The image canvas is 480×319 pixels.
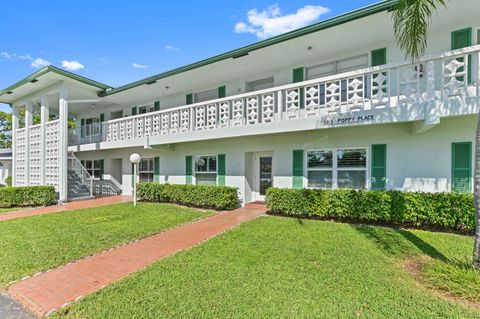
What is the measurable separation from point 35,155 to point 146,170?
6.37 metres

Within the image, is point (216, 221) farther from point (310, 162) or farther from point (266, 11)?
point (266, 11)

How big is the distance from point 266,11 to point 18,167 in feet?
56.2

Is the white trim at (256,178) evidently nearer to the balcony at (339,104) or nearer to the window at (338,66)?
the balcony at (339,104)

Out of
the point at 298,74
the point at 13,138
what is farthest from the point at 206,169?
the point at 13,138

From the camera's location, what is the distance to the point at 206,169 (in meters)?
12.3

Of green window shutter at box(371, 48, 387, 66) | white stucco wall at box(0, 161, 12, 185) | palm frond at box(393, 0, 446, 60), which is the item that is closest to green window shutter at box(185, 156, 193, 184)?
green window shutter at box(371, 48, 387, 66)

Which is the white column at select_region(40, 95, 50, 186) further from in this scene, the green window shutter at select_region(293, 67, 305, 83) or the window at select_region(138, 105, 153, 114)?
the green window shutter at select_region(293, 67, 305, 83)

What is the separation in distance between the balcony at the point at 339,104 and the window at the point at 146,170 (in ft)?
6.53

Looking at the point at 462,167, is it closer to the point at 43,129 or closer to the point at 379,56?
the point at 379,56

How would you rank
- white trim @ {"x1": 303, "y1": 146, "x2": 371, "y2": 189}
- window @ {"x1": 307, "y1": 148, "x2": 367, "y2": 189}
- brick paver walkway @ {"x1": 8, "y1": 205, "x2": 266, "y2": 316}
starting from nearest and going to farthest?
brick paver walkway @ {"x1": 8, "y1": 205, "x2": 266, "y2": 316} < white trim @ {"x1": 303, "y1": 146, "x2": 371, "y2": 189} < window @ {"x1": 307, "y1": 148, "x2": 367, "y2": 189}

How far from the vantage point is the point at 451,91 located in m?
6.43

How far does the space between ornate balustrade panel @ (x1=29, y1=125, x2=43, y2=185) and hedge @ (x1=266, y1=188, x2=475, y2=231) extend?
13.4 metres

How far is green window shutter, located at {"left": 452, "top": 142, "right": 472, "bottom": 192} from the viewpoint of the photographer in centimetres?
705

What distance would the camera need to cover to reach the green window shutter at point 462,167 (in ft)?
23.1
